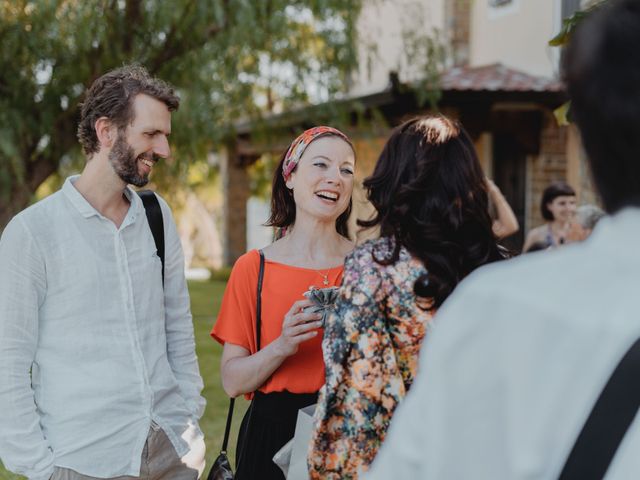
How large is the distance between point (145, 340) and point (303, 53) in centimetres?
778

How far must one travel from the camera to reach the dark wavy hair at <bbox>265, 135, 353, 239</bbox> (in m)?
3.06

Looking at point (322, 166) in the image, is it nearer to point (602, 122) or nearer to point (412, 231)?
point (412, 231)

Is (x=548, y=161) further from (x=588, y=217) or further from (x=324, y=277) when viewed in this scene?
(x=324, y=277)

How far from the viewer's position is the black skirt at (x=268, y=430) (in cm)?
265

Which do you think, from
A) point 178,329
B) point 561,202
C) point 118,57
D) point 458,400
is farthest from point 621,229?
point 118,57

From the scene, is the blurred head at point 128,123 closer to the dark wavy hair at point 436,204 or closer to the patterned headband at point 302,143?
the patterned headband at point 302,143

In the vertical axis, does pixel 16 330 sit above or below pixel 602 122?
below

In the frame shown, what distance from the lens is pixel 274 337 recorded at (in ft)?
8.88

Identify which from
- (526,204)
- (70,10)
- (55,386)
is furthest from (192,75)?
(55,386)

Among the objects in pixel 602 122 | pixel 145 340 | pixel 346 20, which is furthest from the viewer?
pixel 346 20

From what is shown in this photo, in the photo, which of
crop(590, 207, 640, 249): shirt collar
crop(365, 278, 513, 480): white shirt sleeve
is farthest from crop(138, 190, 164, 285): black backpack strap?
crop(590, 207, 640, 249): shirt collar

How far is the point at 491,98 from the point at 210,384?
5.64m

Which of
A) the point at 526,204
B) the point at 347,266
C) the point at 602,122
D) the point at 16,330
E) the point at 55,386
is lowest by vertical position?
the point at 526,204

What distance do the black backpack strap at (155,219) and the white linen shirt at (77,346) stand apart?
9 centimetres
